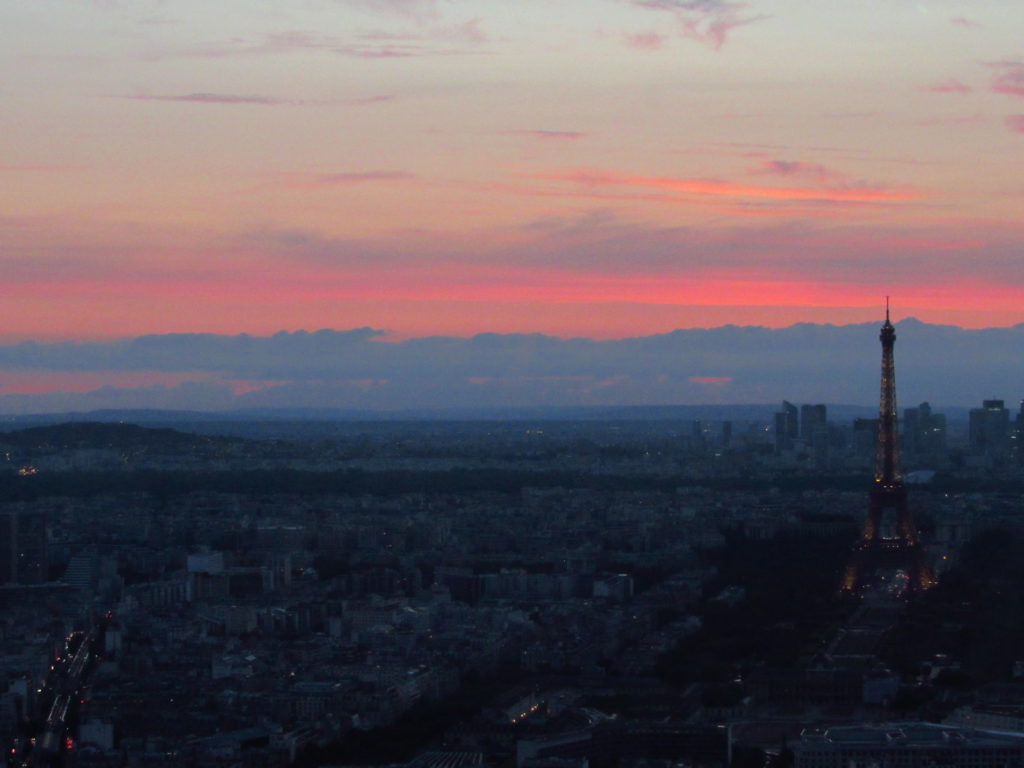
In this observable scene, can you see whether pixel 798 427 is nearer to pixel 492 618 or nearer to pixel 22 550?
pixel 22 550

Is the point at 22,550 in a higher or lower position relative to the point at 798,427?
lower

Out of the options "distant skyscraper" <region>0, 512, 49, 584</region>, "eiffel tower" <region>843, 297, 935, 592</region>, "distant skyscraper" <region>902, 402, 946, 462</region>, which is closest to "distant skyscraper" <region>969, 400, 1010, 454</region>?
"distant skyscraper" <region>902, 402, 946, 462</region>

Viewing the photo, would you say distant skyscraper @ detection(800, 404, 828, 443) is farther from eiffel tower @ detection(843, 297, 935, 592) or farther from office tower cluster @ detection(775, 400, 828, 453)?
eiffel tower @ detection(843, 297, 935, 592)

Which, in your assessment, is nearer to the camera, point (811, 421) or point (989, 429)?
point (989, 429)

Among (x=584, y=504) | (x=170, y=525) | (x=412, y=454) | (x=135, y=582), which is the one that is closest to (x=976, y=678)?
(x=135, y=582)

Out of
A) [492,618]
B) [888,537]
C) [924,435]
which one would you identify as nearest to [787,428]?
[924,435]

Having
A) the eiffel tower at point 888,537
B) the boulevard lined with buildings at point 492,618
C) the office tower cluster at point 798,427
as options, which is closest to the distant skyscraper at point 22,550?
the boulevard lined with buildings at point 492,618

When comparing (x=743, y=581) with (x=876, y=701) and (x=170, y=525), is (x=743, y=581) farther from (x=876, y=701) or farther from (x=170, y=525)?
(x=170, y=525)
